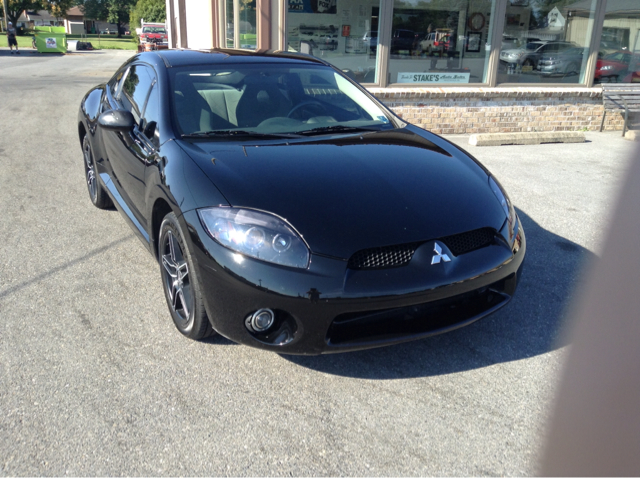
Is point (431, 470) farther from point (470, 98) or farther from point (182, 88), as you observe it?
point (470, 98)

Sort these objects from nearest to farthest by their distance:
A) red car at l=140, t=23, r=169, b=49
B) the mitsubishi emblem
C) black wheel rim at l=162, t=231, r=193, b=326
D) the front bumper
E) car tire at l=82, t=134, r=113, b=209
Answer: the front bumper
the mitsubishi emblem
black wheel rim at l=162, t=231, r=193, b=326
car tire at l=82, t=134, r=113, b=209
red car at l=140, t=23, r=169, b=49

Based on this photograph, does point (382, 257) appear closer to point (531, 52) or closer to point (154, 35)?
point (531, 52)

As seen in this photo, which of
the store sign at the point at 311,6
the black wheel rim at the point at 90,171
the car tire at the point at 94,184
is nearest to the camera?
the car tire at the point at 94,184

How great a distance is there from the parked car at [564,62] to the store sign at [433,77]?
1.53 meters

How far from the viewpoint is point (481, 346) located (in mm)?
2926

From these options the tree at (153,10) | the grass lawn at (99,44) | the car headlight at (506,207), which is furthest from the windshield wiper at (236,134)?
the tree at (153,10)

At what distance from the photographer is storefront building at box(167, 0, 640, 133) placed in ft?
28.8

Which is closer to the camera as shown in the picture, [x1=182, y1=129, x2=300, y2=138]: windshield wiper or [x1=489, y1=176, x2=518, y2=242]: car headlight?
Answer: [x1=489, y1=176, x2=518, y2=242]: car headlight

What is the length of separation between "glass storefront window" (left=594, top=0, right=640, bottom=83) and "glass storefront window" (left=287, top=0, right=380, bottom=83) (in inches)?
166

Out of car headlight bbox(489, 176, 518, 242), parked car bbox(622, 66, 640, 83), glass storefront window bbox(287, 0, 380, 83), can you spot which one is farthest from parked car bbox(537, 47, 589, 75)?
car headlight bbox(489, 176, 518, 242)

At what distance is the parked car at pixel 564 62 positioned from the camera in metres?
9.59

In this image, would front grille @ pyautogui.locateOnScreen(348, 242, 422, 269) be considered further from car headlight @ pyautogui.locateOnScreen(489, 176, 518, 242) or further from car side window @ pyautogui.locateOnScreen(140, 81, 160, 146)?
car side window @ pyautogui.locateOnScreen(140, 81, 160, 146)

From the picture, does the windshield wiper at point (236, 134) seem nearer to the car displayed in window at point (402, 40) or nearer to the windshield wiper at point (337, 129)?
the windshield wiper at point (337, 129)

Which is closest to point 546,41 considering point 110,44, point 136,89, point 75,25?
point 136,89
